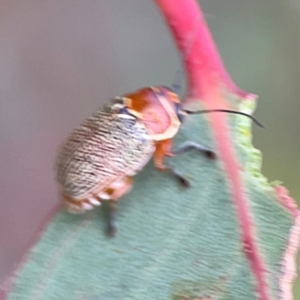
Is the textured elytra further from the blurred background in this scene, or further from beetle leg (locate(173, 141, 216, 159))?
the blurred background

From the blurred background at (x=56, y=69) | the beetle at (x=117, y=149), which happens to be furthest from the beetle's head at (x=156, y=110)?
the blurred background at (x=56, y=69)

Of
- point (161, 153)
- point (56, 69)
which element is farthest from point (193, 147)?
point (56, 69)

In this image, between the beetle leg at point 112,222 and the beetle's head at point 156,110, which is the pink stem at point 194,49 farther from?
the beetle leg at point 112,222

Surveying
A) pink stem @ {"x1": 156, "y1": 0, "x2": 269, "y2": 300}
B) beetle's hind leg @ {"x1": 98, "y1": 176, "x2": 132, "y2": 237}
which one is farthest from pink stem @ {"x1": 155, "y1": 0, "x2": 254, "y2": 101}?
beetle's hind leg @ {"x1": 98, "y1": 176, "x2": 132, "y2": 237}

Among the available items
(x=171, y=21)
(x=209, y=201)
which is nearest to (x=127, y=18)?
(x=171, y=21)

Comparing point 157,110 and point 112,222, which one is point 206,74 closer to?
point 157,110

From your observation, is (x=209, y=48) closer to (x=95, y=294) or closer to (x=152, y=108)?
(x=152, y=108)

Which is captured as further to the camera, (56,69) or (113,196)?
(56,69)
